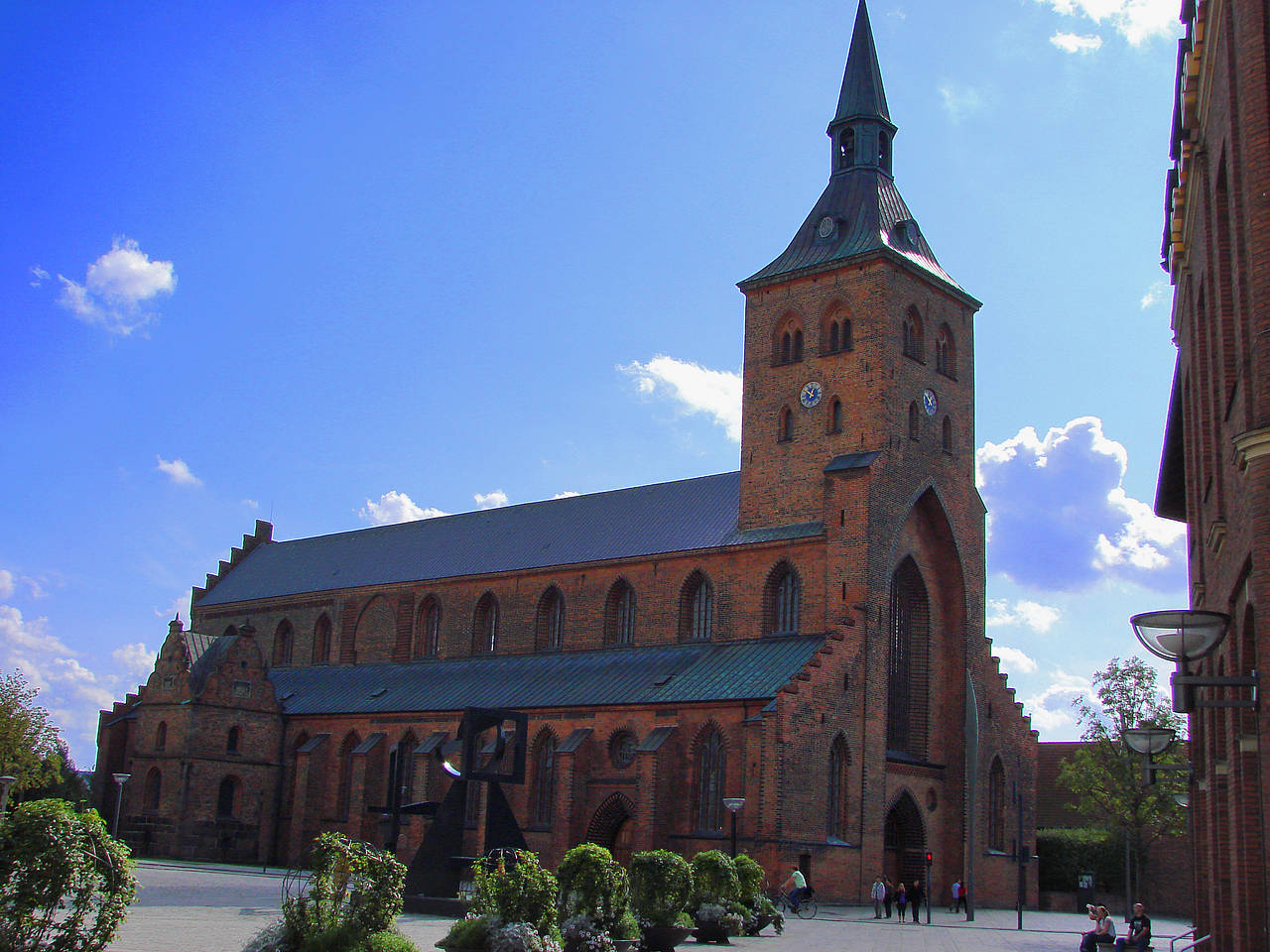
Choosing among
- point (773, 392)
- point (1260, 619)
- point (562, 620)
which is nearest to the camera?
point (1260, 619)

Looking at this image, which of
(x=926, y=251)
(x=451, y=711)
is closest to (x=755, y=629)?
(x=451, y=711)

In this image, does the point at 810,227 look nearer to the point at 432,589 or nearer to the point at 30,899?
the point at 432,589

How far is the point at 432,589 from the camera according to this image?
187 feet

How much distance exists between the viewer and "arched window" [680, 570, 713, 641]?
46.3m

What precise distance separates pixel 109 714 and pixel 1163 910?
4691 centimetres

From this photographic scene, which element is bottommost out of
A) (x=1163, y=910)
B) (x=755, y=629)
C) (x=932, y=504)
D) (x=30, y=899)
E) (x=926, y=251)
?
(x=1163, y=910)

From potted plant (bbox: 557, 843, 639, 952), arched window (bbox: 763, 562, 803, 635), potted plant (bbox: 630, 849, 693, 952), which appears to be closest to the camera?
potted plant (bbox: 557, 843, 639, 952)

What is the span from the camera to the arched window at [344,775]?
53.2 metres

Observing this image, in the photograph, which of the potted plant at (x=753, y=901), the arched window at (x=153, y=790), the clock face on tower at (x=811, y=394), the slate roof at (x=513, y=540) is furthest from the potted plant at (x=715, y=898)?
the arched window at (x=153, y=790)

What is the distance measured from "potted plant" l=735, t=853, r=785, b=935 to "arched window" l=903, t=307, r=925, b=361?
2361 centimetres

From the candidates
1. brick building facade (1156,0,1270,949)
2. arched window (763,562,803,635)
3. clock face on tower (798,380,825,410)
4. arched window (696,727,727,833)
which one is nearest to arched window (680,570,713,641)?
arched window (763,562,803,635)

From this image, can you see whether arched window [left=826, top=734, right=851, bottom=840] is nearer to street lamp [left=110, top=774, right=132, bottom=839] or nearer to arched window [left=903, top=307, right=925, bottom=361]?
arched window [left=903, top=307, right=925, bottom=361]

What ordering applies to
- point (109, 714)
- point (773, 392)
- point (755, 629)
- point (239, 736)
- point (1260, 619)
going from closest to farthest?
point (1260, 619)
point (755, 629)
point (773, 392)
point (239, 736)
point (109, 714)

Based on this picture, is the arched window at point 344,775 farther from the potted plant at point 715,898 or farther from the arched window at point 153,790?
the potted plant at point 715,898
